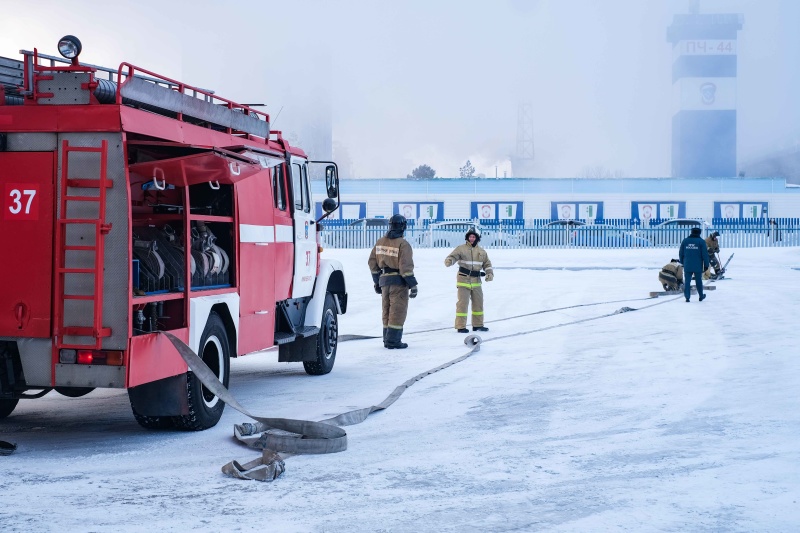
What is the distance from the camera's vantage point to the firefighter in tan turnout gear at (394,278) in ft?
45.9

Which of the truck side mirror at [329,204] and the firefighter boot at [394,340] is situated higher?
the truck side mirror at [329,204]

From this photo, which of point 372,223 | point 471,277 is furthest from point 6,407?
point 372,223

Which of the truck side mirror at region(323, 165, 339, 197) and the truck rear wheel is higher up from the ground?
the truck side mirror at region(323, 165, 339, 197)

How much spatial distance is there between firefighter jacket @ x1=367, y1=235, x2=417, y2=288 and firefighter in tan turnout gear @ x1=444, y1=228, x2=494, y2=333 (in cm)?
204

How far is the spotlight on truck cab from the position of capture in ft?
23.1

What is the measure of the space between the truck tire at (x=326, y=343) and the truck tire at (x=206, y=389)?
2796mm

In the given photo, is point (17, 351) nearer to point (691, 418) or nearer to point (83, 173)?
point (83, 173)

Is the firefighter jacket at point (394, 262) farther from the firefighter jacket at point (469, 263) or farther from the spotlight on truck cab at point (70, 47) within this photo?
the spotlight on truck cab at point (70, 47)

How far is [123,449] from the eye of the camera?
7.19m

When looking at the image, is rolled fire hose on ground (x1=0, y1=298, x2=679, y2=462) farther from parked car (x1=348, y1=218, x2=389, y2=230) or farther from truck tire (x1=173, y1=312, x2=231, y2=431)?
parked car (x1=348, y1=218, x2=389, y2=230)

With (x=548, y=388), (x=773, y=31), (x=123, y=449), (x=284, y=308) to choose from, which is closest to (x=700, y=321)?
(x=548, y=388)

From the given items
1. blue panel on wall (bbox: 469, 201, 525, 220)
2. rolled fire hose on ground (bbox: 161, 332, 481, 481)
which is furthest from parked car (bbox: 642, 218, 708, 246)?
rolled fire hose on ground (bbox: 161, 332, 481, 481)

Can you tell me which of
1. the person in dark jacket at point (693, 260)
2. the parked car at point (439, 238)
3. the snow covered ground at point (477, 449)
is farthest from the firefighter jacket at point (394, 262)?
the parked car at point (439, 238)

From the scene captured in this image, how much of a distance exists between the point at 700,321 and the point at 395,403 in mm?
9026
